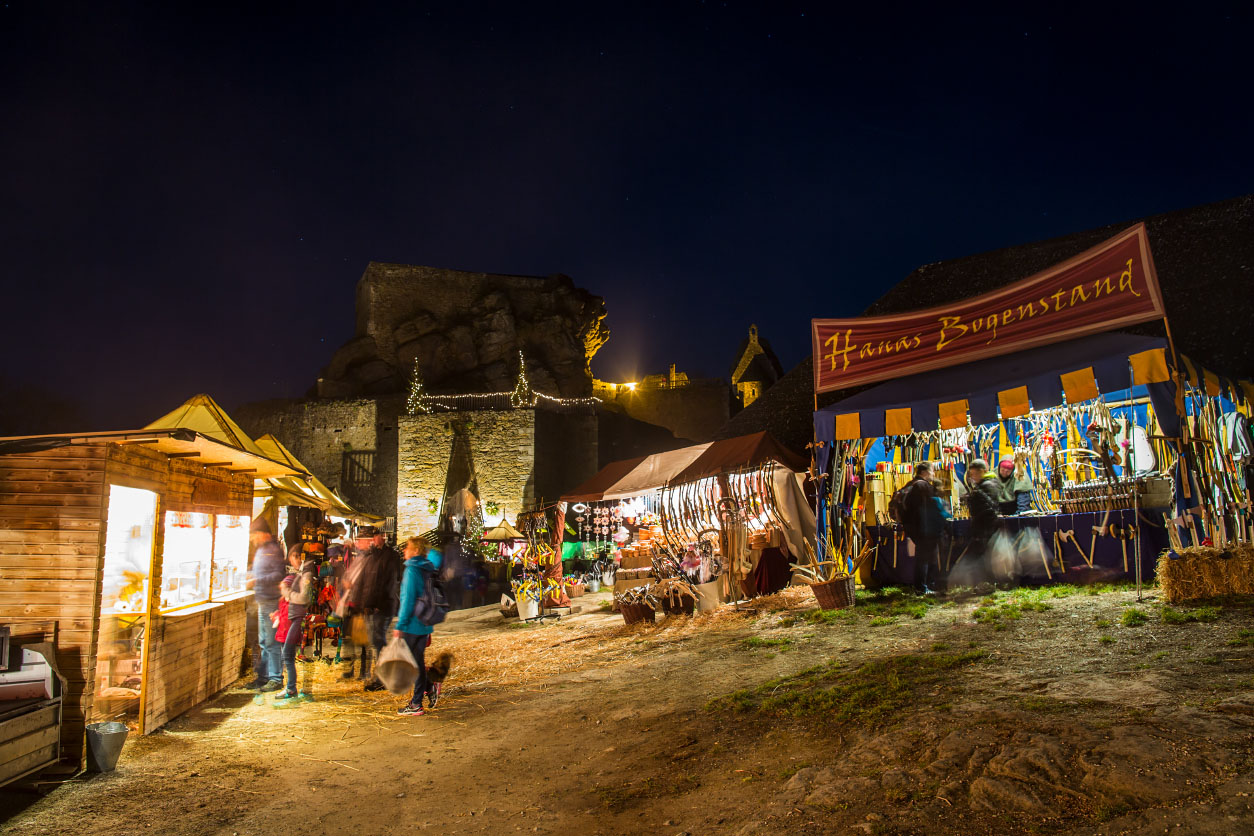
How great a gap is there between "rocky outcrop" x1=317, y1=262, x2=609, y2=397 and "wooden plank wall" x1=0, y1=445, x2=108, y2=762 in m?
26.9

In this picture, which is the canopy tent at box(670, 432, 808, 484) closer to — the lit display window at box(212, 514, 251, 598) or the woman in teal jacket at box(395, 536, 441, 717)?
the woman in teal jacket at box(395, 536, 441, 717)

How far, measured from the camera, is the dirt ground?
2.61 m

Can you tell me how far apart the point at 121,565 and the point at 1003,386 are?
813cm

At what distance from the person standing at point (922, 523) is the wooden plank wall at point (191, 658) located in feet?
→ 23.1

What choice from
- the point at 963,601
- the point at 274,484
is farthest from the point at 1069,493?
the point at 274,484

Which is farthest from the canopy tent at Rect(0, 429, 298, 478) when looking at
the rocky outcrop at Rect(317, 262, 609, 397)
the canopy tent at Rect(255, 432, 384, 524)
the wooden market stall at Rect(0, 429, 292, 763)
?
the rocky outcrop at Rect(317, 262, 609, 397)

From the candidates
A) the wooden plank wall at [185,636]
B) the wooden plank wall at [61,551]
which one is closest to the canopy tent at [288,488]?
the wooden plank wall at [185,636]

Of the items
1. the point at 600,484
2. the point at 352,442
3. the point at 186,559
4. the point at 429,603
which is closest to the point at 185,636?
the point at 186,559

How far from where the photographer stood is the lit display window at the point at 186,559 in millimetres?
5484

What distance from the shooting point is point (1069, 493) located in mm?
7449

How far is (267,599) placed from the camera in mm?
6289

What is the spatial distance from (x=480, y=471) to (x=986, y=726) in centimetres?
2221

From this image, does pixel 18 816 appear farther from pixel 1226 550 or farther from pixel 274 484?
pixel 1226 550

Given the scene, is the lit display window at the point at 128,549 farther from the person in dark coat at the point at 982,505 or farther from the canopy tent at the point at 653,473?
the person in dark coat at the point at 982,505
